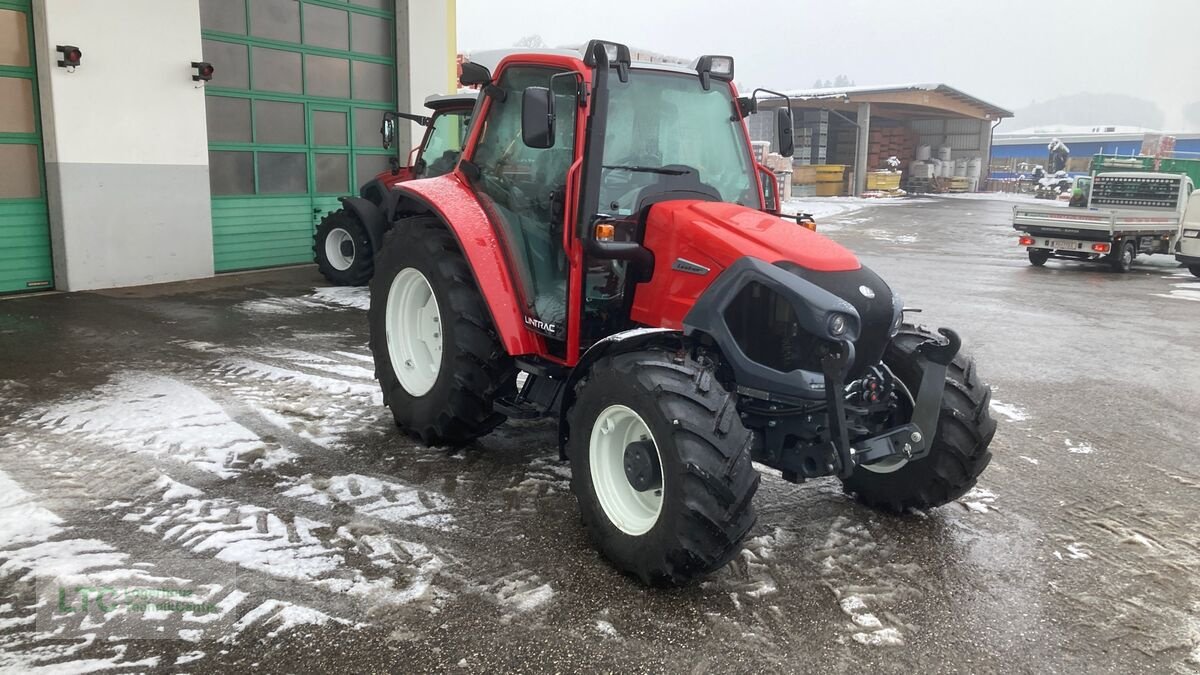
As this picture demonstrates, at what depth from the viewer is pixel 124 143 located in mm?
9641

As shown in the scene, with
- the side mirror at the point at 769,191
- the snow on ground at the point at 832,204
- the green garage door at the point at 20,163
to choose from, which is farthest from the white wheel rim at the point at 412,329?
the snow on ground at the point at 832,204

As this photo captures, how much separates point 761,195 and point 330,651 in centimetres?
294

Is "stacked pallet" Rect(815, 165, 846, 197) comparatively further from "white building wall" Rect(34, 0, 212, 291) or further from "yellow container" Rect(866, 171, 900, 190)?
"white building wall" Rect(34, 0, 212, 291)

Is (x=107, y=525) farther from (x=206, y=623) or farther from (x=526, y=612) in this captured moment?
(x=526, y=612)

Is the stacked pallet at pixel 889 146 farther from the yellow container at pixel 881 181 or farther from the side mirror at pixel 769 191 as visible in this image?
the side mirror at pixel 769 191

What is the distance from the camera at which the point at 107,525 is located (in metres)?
3.83

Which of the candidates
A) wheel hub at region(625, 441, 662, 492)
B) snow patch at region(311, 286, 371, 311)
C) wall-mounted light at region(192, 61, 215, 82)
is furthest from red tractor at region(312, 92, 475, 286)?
wheel hub at region(625, 441, 662, 492)

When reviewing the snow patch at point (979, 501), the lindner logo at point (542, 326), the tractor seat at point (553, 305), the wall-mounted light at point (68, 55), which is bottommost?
the snow patch at point (979, 501)

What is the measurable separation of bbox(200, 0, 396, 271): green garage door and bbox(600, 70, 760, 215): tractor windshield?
828cm

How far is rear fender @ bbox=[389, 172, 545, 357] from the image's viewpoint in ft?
14.4

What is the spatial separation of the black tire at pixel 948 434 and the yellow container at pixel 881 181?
3800cm

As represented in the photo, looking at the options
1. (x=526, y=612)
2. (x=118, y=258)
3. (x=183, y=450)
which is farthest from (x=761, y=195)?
(x=118, y=258)

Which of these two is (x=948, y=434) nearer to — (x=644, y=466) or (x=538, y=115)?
(x=644, y=466)

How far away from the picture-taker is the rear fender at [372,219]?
9.99 m
